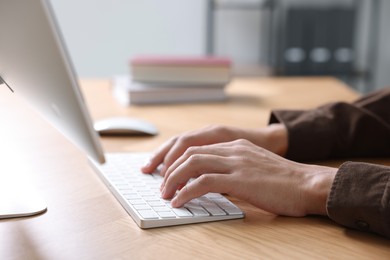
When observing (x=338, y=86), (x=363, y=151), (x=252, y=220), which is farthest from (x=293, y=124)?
(x=338, y=86)

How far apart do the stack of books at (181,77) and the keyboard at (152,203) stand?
2.38 feet

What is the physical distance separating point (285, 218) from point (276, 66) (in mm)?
2336

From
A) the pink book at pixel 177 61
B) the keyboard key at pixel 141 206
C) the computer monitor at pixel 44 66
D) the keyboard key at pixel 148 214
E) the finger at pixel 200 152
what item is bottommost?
the keyboard key at pixel 141 206

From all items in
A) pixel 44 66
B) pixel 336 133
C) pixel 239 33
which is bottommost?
pixel 239 33

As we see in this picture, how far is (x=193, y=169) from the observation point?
2.77 ft

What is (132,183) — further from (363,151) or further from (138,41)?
(138,41)

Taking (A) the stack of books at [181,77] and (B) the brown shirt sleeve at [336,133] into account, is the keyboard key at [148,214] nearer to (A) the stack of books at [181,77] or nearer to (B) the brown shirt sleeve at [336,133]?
(B) the brown shirt sleeve at [336,133]

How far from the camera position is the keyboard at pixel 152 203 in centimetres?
77

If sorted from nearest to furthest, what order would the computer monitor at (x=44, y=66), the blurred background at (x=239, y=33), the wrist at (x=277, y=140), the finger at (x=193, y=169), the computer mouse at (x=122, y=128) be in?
1. the computer monitor at (x=44, y=66)
2. the finger at (x=193, y=169)
3. the wrist at (x=277, y=140)
4. the computer mouse at (x=122, y=128)
5. the blurred background at (x=239, y=33)

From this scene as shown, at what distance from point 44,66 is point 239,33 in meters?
2.63

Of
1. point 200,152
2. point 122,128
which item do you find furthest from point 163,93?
point 200,152

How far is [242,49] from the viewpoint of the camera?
3.23 metres

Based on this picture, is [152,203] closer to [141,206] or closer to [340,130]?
[141,206]

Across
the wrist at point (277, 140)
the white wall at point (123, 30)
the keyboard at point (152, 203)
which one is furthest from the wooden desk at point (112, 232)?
the white wall at point (123, 30)
